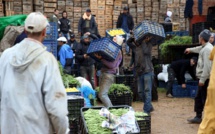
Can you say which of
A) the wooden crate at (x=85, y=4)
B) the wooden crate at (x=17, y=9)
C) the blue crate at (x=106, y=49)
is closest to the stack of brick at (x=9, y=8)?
the wooden crate at (x=17, y=9)

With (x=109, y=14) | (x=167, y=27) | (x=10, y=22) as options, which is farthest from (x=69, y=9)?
(x=10, y=22)

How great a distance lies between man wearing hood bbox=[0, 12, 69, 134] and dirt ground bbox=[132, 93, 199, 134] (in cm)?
543

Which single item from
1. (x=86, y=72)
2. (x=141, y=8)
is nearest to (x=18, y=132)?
(x=86, y=72)

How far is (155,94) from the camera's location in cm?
1302

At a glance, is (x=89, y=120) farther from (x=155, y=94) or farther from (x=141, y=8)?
(x=141, y=8)

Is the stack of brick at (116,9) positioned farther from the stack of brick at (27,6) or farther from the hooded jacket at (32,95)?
the hooded jacket at (32,95)

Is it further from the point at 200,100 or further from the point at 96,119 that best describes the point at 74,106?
the point at 200,100

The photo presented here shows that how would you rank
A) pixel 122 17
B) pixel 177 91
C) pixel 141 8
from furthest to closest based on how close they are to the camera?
1. pixel 141 8
2. pixel 122 17
3. pixel 177 91

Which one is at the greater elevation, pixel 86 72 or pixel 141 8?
pixel 141 8

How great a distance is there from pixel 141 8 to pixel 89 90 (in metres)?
11.9

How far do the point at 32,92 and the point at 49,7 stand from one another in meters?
16.0

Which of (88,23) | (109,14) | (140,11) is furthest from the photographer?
(140,11)

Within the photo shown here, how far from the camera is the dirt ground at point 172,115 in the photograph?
9172 mm

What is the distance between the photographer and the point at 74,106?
7793 millimetres
